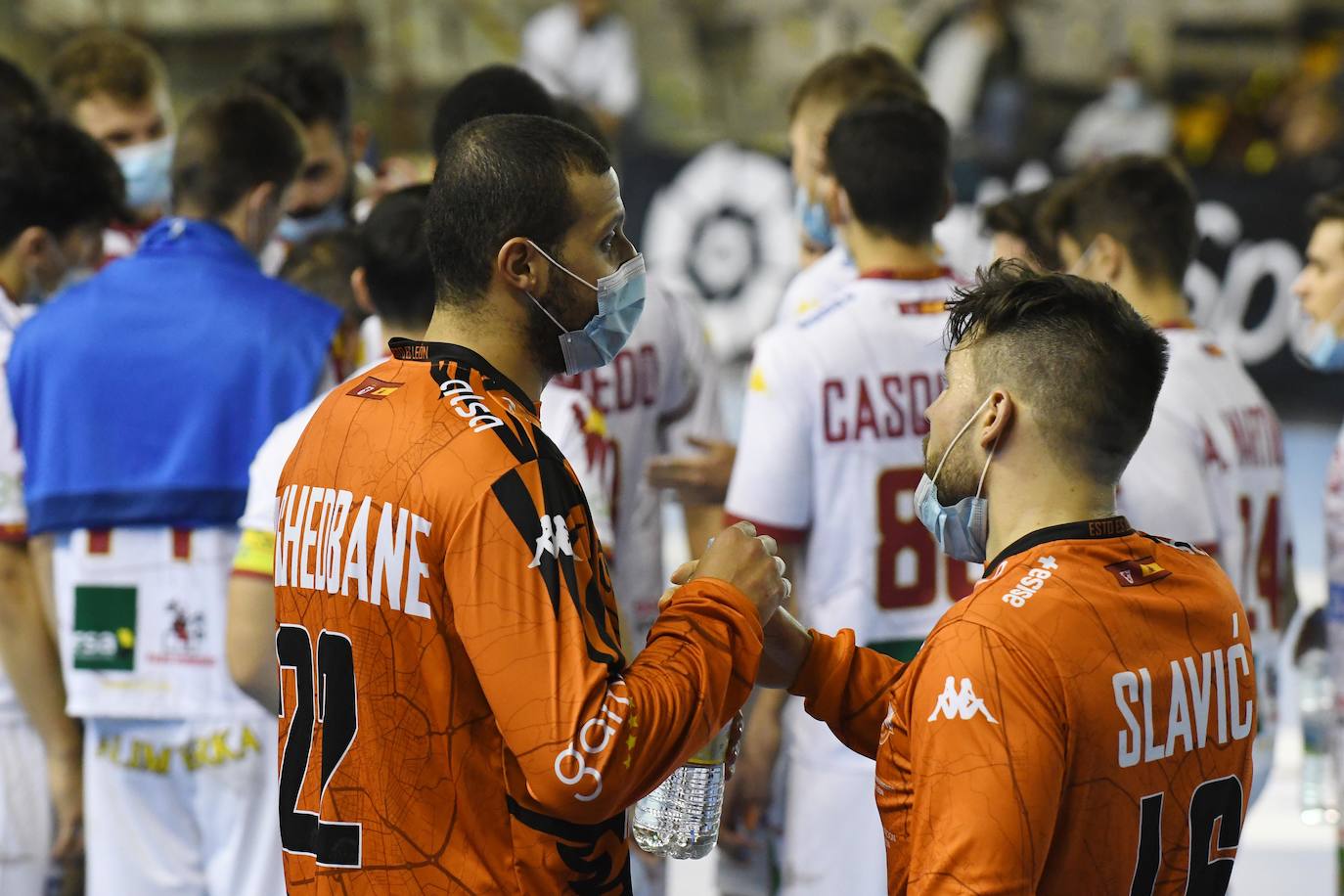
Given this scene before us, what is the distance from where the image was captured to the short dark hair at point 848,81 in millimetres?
4977

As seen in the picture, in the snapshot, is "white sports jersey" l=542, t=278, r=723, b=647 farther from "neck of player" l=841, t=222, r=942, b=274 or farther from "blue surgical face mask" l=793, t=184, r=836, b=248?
"neck of player" l=841, t=222, r=942, b=274

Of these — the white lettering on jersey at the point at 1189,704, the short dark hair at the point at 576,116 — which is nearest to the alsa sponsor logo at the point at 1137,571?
the white lettering on jersey at the point at 1189,704

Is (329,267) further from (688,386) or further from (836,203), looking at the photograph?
(836,203)

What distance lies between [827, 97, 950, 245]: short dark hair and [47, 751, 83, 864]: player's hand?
2316 mm

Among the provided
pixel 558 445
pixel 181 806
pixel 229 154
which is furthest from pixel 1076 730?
pixel 229 154

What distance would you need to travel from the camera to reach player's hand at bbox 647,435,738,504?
4199 millimetres

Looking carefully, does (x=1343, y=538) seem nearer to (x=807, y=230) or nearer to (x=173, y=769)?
(x=807, y=230)

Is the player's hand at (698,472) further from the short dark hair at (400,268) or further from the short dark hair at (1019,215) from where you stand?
the short dark hair at (1019,215)

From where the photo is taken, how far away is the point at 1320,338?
14.8 ft

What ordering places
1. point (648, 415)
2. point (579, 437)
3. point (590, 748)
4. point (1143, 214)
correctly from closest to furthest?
1. point (590, 748)
2. point (579, 437)
3. point (1143, 214)
4. point (648, 415)

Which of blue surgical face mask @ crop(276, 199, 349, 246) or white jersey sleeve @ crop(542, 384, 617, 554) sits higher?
blue surgical face mask @ crop(276, 199, 349, 246)

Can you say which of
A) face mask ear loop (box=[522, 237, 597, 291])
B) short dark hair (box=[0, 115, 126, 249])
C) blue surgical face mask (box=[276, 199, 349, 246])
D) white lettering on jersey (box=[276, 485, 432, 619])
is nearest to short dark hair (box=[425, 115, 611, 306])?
face mask ear loop (box=[522, 237, 597, 291])

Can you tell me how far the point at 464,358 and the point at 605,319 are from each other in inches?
9.2

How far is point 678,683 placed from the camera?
2.15 metres
